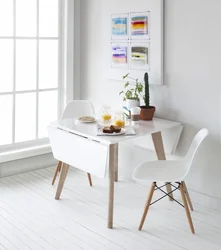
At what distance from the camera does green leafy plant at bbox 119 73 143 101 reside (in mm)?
3546

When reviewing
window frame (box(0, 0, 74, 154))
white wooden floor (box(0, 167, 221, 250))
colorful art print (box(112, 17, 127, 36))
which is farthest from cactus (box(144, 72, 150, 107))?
window frame (box(0, 0, 74, 154))

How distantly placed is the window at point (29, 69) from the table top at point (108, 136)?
813 mm

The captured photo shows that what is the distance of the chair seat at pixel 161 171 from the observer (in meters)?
2.80

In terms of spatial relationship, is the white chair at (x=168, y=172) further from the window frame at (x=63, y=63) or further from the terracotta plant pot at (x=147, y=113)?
the window frame at (x=63, y=63)

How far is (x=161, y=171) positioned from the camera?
2926 mm

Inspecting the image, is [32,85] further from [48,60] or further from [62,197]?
[62,197]

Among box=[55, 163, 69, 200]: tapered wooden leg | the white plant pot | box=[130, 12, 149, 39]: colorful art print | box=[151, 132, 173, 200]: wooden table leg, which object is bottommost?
box=[55, 163, 69, 200]: tapered wooden leg

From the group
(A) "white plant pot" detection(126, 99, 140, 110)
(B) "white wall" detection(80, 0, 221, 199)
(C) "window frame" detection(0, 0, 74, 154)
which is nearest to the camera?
(B) "white wall" detection(80, 0, 221, 199)

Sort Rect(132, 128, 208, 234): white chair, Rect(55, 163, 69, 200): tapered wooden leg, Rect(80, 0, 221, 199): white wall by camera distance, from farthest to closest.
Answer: Rect(55, 163, 69, 200): tapered wooden leg
Rect(80, 0, 221, 199): white wall
Rect(132, 128, 208, 234): white chair

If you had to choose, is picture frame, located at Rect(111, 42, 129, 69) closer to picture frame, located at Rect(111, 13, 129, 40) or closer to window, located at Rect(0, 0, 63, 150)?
picture frame, located at Rect(111, 13, 129, 40)

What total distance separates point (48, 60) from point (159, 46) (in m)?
1.28

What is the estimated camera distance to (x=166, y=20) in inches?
133

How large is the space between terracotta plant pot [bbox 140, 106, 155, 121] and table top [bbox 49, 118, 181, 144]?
1.6 inches

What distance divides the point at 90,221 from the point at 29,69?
1748mm
